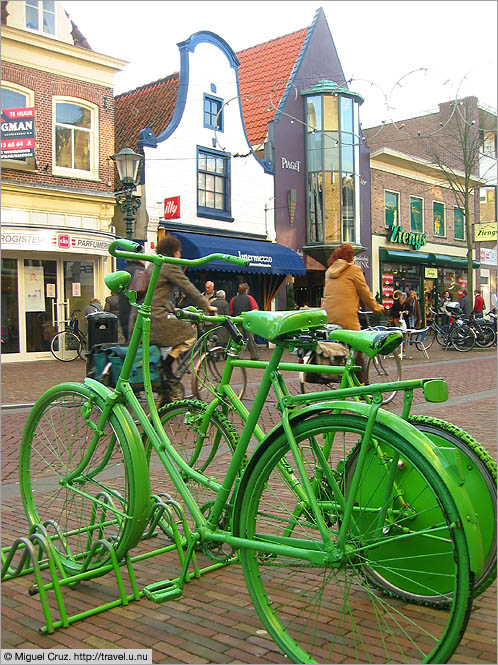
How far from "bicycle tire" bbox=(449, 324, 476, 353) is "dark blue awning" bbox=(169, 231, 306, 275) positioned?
4.96 m

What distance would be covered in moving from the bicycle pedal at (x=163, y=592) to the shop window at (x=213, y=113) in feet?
60.8

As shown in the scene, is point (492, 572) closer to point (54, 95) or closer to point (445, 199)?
point (54, 95)

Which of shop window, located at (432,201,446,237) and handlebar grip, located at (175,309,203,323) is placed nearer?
handlebar grip, located at (175,309,203,323)

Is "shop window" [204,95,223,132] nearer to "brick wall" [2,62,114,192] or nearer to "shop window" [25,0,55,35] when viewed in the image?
"brick wall" [2,62,114,192]

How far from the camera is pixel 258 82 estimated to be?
23859mm

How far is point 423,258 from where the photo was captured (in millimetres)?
28875

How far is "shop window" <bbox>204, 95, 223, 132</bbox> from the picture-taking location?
2025 cm

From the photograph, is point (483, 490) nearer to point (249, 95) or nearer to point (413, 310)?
point (413, 310)

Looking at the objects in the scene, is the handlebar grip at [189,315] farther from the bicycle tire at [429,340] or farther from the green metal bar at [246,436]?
the bicycle tire at [429,340]

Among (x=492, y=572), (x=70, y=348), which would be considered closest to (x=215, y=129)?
(x=70, y=348)

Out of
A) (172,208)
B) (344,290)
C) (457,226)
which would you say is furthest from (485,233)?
(344,290)

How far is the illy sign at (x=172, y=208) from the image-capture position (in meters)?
18.5

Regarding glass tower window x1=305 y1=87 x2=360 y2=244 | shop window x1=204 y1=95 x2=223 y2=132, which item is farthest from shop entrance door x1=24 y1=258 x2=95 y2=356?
glass tower window x1=305 y1=87 x2=360 y2=244

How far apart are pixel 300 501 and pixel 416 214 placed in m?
28.3
